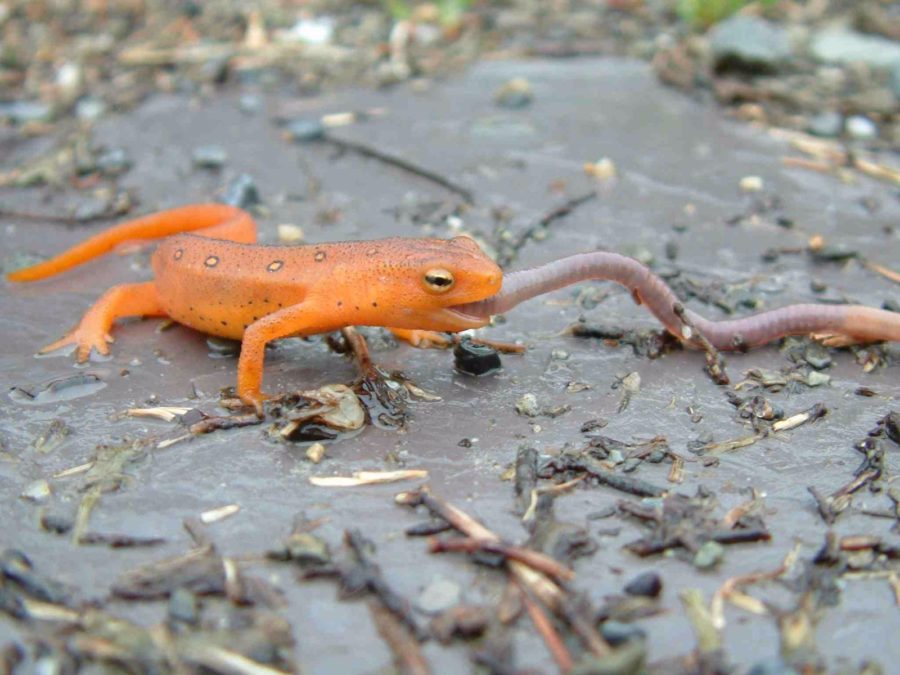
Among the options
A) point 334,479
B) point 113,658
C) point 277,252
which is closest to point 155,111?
point 277,252

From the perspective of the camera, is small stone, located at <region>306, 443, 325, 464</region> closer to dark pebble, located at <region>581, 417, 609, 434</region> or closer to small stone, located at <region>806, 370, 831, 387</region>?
dark pebble, located at <region>581, 417, 609, 434</region>

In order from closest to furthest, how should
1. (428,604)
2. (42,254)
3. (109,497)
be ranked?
1. (428,604)
2. (109,497)
3. (42,254)

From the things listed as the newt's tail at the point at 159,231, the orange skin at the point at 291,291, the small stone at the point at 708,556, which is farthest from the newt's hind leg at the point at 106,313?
the small stone at the point at 708,556

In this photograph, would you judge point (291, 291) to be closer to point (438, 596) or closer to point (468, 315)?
point (468, 315)

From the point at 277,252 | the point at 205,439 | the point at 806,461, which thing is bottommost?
the point at 806,461

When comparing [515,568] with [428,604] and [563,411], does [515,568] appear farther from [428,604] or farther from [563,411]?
[563,411]

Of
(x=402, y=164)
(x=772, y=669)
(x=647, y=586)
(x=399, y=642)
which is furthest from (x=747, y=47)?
(x=399, y=642)
